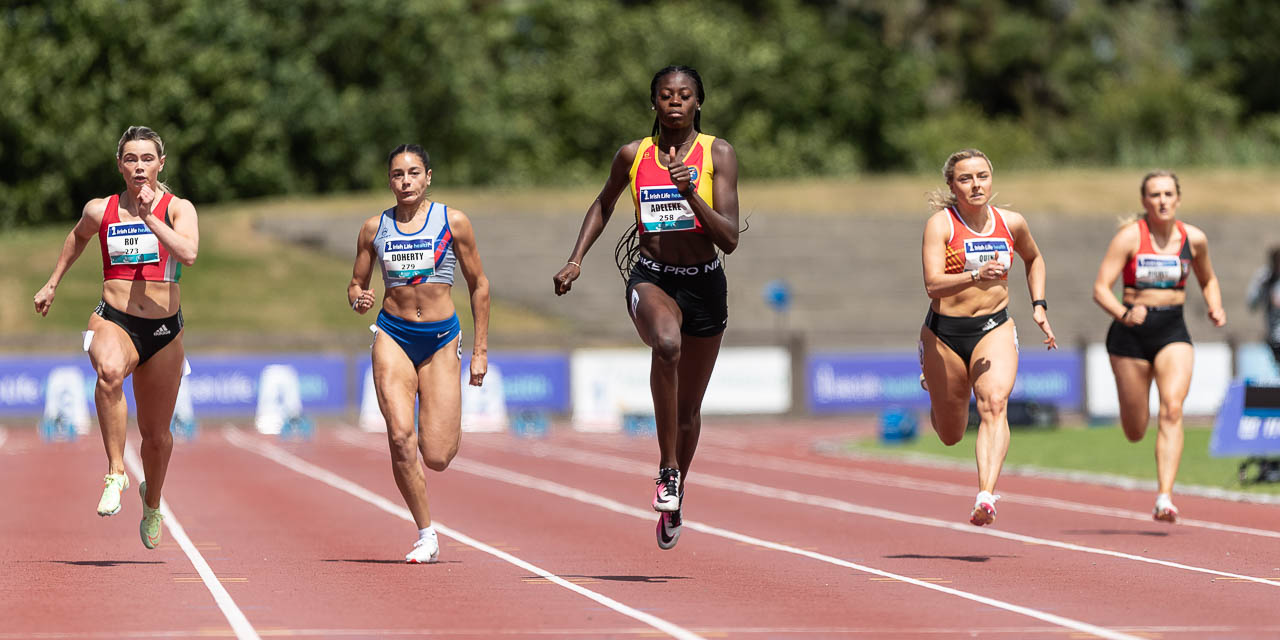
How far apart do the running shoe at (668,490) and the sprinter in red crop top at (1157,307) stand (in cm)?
430

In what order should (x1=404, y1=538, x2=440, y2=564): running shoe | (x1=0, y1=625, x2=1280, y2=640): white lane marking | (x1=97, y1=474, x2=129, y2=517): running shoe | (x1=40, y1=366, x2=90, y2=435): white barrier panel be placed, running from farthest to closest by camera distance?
(x1=40, y1=366, x2=90, y2=435): white barrier panel → (x1=404, y1=538, x2=440, y2=564): running shoe → (x1=97, y1=474, x2=129, y2=517): running shoe → (x1=0, y1=625, x2=1280, y2=640): white lane marking

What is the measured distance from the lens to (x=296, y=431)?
33062 mm

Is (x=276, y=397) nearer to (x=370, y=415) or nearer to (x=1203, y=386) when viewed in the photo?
(x=370, y=415)

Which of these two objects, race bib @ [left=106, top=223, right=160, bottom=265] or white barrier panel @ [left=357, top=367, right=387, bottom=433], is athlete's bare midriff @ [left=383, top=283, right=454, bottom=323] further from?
white barrier panel @ [left=357, top=367, right=387, bottom=433]

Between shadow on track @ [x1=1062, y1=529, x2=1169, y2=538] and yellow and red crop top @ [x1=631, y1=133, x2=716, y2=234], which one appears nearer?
yellow and red crop top @ [x1=631, y1=133, x2=716, y2=234]

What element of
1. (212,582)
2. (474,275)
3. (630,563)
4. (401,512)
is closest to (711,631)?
(212,582)

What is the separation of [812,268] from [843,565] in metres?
42.9

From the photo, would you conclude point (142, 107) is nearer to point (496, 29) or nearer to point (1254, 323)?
point (496, 29)

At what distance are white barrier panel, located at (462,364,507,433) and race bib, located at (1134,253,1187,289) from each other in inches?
800

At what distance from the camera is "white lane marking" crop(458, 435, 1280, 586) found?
1113cm

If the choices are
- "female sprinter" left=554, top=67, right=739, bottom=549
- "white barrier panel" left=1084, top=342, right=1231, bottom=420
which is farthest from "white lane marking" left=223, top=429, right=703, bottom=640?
"white barrier panel" left=1084, top=342, right=1231, bottom=420

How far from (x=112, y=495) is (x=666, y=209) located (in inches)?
130

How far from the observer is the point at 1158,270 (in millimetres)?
13156

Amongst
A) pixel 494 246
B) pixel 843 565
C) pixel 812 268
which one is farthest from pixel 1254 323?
pixel 843 565
